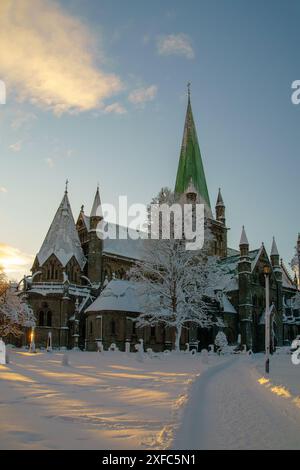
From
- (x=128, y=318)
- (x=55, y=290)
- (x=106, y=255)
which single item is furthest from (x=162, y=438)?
(x=106, y=255)

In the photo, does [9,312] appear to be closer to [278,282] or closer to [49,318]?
[49,318]

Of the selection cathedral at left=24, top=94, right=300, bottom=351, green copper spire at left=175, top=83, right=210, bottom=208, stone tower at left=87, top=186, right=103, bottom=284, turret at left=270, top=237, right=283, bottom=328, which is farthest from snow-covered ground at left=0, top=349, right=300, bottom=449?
green copper spire at left=175, top=83, right=210, bottom=208

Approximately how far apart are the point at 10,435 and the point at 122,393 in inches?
255

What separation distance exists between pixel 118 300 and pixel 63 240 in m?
13.5

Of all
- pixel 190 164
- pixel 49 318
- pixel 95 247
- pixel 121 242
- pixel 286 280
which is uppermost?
pixel 190 164

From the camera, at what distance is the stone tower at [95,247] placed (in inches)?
2272

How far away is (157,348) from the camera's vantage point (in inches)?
1954

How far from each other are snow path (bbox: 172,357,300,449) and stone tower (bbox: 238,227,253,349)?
4643cm

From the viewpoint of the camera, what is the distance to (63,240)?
58156mm

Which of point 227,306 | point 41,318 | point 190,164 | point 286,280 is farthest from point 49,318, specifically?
point 286,280

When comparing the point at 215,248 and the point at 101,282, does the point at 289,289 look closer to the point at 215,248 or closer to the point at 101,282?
the point at 215,248

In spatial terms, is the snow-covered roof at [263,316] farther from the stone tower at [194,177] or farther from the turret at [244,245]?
the stone tower at [194,177]

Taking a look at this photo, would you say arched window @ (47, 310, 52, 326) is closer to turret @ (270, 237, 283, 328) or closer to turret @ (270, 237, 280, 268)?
turret @ (270, 237, 283, 328)

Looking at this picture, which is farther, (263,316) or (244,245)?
(244,245)
